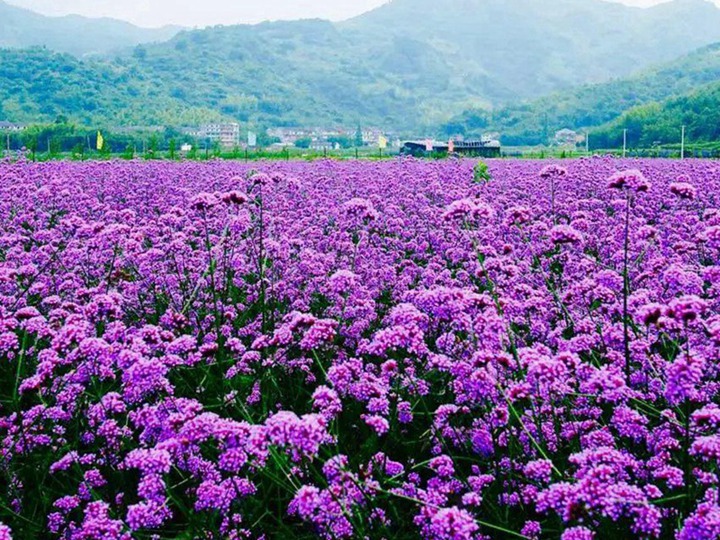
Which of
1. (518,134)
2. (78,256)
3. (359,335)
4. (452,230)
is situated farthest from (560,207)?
(518,134)

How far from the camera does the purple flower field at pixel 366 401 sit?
8.07 feet

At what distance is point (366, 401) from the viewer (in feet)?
13.4

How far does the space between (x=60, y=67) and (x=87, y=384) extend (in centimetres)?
19270

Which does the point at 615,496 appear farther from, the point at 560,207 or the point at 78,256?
the point at 560,207

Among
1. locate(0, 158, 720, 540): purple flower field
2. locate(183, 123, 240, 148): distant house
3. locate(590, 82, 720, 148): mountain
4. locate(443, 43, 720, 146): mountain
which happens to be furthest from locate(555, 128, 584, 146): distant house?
locate(0, 158, 720, 540): purple flower field

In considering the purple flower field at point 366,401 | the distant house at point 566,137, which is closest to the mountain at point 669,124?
the distant house at point 566,137

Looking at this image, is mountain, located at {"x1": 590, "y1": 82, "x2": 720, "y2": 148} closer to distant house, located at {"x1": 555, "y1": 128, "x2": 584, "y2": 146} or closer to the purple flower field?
distant house, located at {"x1": 555, "y1": 128, "x2": 584, "y2": 146}

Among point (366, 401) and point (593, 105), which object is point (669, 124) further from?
point (593, 105)

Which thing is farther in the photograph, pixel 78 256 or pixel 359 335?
pixel 78 256

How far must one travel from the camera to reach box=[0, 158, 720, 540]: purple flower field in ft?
8.07

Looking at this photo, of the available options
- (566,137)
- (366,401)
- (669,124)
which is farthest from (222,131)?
(366,401)

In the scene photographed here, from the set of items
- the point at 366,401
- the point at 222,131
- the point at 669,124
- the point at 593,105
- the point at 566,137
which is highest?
the point at 593,105

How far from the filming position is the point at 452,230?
7555 mm

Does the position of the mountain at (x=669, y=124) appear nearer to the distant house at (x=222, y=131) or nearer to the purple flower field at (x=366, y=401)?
the purple flower field at (x=366, y=401)
